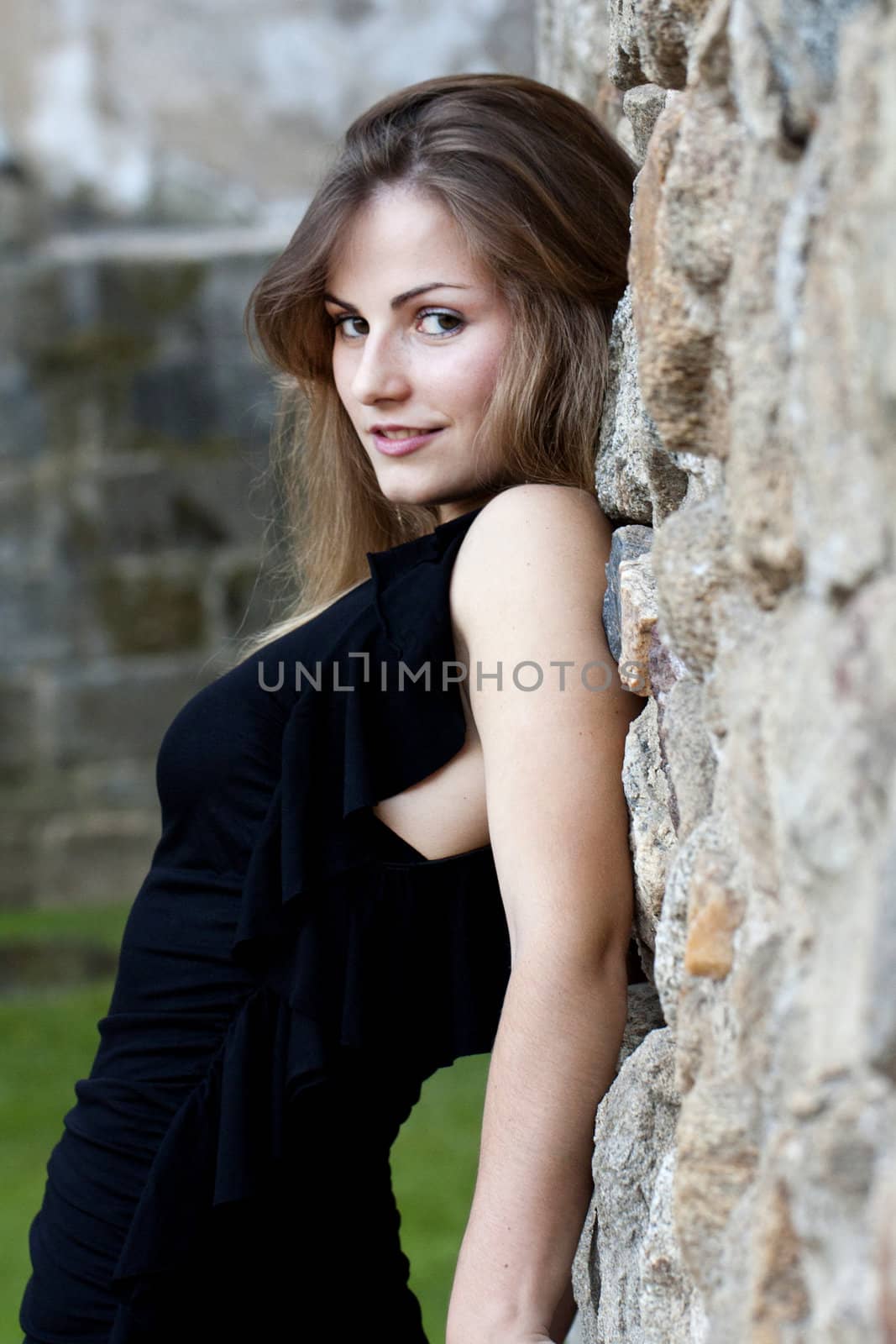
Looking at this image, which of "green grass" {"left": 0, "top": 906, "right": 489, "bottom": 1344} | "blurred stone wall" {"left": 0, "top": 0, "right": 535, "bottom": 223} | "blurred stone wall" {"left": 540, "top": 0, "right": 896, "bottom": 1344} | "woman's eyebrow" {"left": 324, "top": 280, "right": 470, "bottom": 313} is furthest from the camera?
"blurred stone wall" {"left": 0, "top": 0, "right": 535, "bottom": 223}

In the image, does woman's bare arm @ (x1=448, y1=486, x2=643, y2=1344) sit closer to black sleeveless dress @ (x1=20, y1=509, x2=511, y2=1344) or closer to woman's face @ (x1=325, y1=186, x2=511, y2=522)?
black sleeveless dress @ (x1=20, y1=509, x2=511, y2=1344)

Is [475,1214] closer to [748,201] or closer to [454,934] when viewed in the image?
[454,934]

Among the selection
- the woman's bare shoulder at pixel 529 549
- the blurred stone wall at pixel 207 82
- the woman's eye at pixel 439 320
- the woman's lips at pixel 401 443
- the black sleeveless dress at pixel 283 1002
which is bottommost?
the black sleeveless dress at pixel 283 1002

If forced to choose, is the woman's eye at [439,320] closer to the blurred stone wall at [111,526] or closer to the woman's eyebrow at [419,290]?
the woman's eyebrow at [419,290]

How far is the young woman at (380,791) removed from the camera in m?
1.36

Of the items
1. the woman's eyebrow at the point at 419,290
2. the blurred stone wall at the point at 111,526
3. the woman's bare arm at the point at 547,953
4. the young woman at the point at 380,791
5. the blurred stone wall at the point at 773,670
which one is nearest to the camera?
the blurred stone wall at the point at 773,670

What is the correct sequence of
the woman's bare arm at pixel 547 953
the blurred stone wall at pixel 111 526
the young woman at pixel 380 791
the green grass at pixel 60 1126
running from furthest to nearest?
the blurred stone wall at pixel 111 526 < the green grass at pixel 60 1126 < the young woman at pixel 380 791 < the woman's bare arm at pixel 547 953

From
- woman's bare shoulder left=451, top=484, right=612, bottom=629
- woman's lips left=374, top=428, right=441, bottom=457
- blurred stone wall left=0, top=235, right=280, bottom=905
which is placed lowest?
woman's bare shoulder left=451, top=484, right=612, bottom=629

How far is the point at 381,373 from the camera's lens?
153 cm

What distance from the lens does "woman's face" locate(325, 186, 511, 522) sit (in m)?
1.51

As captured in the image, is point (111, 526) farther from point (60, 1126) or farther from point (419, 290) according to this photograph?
point (419, 290)

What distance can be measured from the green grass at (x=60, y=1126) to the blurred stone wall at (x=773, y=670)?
273 centimetres

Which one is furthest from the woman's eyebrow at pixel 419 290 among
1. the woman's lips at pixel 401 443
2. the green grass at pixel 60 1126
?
the green grass at pixel 60 1126

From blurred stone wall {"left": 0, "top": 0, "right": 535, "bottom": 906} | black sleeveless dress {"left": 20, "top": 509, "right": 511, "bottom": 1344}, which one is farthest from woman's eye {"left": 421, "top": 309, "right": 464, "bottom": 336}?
→ blurred stone wall {"left": 0, "top": 0, "right": 535, "bottom": 906}
